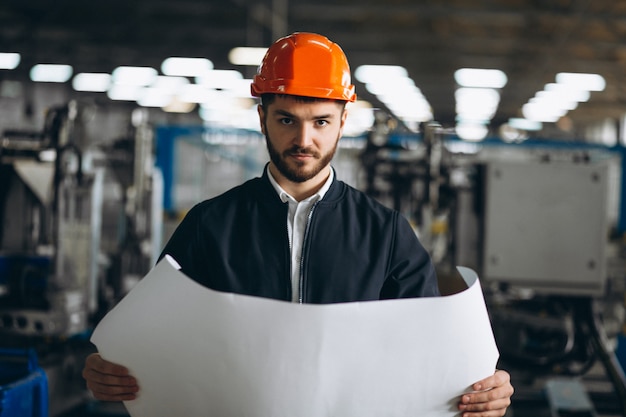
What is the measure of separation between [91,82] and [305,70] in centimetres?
1533

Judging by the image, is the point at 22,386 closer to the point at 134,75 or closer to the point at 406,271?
the point at 406,271

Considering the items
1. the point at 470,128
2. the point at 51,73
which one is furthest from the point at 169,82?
the point at 470,128

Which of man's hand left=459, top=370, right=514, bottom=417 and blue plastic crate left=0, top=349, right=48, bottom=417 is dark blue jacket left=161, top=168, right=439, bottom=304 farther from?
blue plastic crate left=0, top=349, right=48, bottom=417

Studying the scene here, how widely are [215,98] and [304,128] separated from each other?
15.5 m

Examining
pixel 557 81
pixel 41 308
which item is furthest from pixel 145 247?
pixel 557 81

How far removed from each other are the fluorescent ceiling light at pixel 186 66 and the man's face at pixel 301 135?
12.4 meters

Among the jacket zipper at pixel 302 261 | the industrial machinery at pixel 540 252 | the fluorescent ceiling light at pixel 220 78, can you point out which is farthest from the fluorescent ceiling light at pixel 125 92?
the jacket zipper at pixel 302 261

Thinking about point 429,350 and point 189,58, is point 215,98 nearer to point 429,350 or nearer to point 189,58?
point 189,58

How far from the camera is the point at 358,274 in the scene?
60.6 inches

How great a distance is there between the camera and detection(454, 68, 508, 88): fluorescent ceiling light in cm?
1485

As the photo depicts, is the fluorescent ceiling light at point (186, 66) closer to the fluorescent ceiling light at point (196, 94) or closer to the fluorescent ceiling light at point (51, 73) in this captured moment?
the fluorescent ceiling light at point (196, 94)

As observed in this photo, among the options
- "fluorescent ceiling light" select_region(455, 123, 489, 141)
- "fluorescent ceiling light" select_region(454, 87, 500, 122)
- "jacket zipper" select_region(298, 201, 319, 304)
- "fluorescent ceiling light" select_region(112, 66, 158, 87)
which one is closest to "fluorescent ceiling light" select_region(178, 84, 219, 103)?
"fluorescent ceiling light" select_region(112, 66, 158, 87)

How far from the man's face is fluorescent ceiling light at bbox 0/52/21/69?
13.0 meters

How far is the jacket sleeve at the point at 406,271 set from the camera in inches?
61.8
